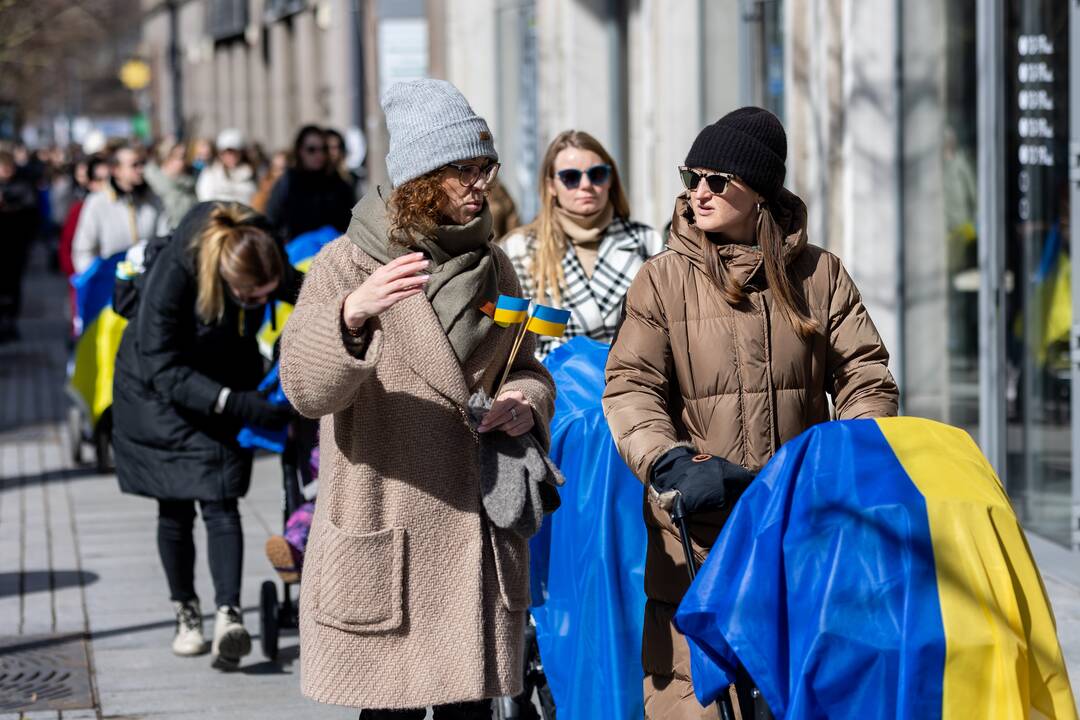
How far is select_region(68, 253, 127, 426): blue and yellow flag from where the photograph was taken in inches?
419

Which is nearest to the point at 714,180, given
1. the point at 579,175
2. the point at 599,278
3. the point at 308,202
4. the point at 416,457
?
the point at 416,457

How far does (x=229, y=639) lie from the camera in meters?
6.27

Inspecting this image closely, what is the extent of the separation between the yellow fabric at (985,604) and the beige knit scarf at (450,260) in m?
0.98

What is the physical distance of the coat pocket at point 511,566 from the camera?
3982 mm

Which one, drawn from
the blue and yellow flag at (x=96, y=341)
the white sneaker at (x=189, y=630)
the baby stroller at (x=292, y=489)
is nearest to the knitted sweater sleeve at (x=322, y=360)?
the baby stroller at (x=292, y=489)

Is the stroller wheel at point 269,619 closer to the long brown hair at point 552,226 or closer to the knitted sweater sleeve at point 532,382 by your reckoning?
the long brown hair at point 552,226

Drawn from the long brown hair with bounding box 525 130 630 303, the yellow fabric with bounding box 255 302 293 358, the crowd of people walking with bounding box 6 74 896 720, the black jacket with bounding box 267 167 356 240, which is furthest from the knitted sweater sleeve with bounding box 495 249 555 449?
the black jacket with bounding box 267 167 356 240

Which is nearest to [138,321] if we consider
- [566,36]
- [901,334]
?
[901,334]

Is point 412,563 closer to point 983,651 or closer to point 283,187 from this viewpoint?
point 983,651

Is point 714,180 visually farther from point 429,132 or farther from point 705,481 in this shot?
point 705,481

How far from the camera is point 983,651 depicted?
124 inches

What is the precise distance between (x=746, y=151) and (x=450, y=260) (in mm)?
678

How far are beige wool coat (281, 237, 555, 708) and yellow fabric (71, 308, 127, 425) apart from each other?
6.94 m

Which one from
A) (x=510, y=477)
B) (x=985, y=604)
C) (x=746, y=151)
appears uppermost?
(x=746, y=151)
